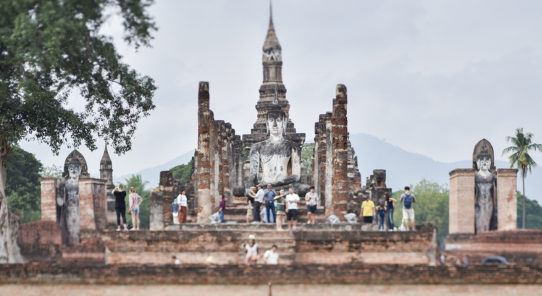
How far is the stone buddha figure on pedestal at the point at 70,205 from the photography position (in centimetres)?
3044

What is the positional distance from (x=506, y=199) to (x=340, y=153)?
6.34m

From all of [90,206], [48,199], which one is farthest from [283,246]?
[48,199]

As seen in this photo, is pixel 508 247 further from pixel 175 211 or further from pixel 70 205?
pixel 70 205

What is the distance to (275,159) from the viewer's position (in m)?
31.5

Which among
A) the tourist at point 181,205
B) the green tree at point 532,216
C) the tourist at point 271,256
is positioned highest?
the tourist at point 181,205

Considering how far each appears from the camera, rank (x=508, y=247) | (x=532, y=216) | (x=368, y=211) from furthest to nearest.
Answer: (x=532, y=216) < (x=508, y=247) < (x=368, y=211)

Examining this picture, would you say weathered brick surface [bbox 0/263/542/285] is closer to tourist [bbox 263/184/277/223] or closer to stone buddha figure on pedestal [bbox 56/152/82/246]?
tourist [bbox 263/184/277/223]

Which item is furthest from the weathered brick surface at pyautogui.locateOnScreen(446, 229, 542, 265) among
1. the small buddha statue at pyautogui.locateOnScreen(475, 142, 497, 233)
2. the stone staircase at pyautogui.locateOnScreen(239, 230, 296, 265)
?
the stone staircase at pyautogui.locateOnScreen(239, 230, 296, 265)

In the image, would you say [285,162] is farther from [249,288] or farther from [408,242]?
[249,288]

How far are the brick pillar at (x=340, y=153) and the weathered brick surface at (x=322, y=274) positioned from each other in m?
8.27

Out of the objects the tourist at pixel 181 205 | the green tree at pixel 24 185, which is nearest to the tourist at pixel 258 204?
the tourist at pixel 181 205

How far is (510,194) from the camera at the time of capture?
28422 millimetres

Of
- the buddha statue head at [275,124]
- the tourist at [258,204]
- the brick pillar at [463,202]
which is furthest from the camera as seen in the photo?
the buddha statue head at [275,124]

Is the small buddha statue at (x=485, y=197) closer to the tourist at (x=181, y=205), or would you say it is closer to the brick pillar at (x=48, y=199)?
the tourist at (x=181, y=205)
